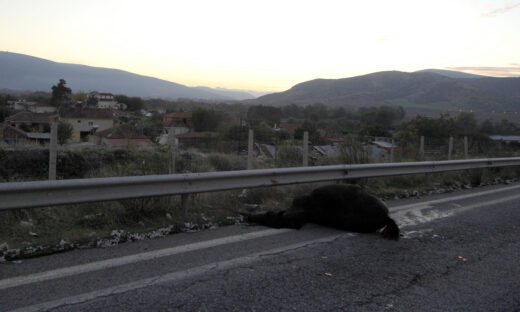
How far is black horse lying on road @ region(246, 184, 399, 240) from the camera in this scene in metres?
5.50

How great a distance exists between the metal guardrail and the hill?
116546 millimetres

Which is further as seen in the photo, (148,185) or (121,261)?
(148,185)

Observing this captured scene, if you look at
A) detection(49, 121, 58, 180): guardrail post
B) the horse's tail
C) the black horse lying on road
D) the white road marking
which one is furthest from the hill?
detection(49, 121, 58, 180): guardrail post

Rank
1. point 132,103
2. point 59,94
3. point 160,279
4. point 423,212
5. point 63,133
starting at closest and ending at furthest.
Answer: point 160,279, point 423,212, point 63,133, point 59,94, point 132,103

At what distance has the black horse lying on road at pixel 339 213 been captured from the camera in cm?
550

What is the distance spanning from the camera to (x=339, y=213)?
5.67 meters

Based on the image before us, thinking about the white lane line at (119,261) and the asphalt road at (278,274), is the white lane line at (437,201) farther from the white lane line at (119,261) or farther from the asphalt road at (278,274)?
the white lane line at (119,261)

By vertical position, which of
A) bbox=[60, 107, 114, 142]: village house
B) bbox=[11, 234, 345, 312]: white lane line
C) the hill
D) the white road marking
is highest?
the hill

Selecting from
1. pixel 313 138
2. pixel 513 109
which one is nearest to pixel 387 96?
pixel 513 109

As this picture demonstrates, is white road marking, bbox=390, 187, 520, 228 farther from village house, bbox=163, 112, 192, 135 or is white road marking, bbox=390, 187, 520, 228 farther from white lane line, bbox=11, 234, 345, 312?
village house, bbox=163, 112, 192, 135

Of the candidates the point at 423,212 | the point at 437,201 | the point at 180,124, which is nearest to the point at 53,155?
the point at 423,212

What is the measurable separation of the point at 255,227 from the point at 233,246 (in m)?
0.92

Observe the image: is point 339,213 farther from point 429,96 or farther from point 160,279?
point 429,96

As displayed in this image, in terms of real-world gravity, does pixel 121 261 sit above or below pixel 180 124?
below
